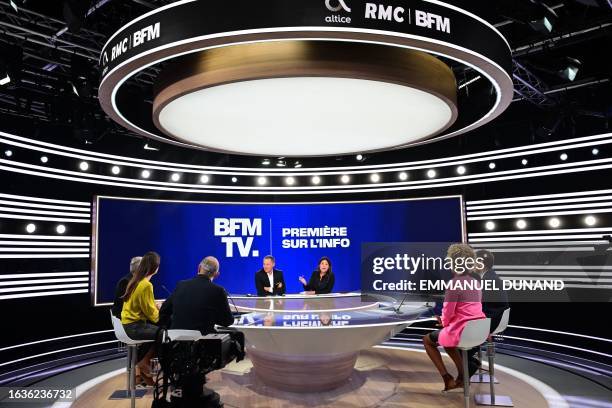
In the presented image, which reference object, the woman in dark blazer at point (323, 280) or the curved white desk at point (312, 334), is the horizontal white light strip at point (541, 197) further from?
the curved white desk at point (312, 334)

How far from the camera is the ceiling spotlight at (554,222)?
273 inches

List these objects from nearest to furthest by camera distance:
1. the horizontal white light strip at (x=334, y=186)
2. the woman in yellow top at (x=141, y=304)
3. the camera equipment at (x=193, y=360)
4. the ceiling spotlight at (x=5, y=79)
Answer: the camera equipment at (x=193, y=360) < the woman in yellow top at (x=141, y=304) < the ceiling spotlight at (x=5, y=79) < the horizontal white light strip at (x=334, y=186)

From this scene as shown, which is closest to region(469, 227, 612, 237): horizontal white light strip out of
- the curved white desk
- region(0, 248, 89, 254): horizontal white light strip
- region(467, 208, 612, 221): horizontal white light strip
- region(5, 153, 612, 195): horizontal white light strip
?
region(467, 208, 612, 221): horizontal white light strip

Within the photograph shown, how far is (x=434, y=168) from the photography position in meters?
8.05

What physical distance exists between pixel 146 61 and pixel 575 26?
161 inches

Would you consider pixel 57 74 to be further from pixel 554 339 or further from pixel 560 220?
pixel 554 339

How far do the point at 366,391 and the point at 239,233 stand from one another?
425 cm

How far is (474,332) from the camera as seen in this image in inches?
150

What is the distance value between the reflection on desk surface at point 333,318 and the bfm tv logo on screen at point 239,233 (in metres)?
3.85

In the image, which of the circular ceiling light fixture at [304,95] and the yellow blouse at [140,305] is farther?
the yellow blouse at [140,305]

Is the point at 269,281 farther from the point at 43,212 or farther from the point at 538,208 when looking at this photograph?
the point at 538,208

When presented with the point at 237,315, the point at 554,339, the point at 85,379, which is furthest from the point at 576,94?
the point at 85,379
